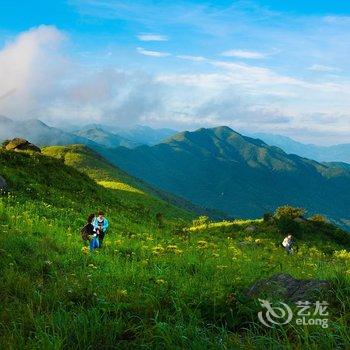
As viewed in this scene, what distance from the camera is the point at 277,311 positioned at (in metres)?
7.52

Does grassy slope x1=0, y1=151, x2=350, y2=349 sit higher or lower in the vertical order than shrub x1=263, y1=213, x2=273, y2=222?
lower

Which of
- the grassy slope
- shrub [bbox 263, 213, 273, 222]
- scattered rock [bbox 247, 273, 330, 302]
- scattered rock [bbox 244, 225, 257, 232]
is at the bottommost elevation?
scattered rock [bbox 244, 225, 257, 232]

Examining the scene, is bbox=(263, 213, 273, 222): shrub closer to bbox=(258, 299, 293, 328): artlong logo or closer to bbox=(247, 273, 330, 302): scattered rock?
bbox=(247, 273, 330, 302): scattered rock

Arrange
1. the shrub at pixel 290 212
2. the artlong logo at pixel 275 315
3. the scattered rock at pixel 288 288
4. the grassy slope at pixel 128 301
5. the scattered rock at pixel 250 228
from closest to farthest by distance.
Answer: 1. the grassy slope at pixel 128 301
2. the artlong logo at pixel 275 315
3. the scattered rock at pixel 288 288
4. the scattered rock at pixel 250 228
5. the shrub at pixel 290 212

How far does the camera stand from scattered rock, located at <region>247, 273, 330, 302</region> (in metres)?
8.29

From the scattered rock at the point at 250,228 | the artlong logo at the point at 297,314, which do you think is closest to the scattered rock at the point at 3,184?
the scattered rock at the point at 250,228

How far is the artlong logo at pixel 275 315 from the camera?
721 centimetres

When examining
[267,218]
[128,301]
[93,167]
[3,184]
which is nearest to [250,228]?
[267,218]

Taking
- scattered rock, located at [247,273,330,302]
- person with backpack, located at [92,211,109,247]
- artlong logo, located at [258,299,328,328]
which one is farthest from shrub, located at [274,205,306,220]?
artlong logo, located at [258,299,328,328]

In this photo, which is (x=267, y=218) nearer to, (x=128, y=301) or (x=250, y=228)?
(x=250, y=228)

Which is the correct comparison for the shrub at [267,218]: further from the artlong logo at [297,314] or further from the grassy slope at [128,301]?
the artlong logo at [297,314]

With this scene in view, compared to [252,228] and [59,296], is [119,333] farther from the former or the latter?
[252,228]

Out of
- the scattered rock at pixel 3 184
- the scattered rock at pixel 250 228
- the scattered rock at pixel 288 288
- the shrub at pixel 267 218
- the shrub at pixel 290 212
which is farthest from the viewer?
the shrub at pixel 290 212

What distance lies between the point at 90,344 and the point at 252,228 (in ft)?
123
